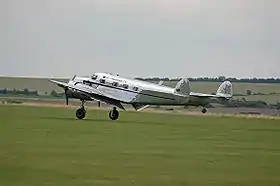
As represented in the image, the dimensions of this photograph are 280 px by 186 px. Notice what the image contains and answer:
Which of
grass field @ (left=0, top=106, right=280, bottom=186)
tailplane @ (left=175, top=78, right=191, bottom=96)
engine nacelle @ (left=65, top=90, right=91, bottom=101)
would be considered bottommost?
grass field @ (left=0, top=106, right=280, bottom=186)

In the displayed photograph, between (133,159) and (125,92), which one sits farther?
(125,92)

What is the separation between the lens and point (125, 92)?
50.3 metres

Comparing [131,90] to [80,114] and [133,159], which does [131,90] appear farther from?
[133,159]

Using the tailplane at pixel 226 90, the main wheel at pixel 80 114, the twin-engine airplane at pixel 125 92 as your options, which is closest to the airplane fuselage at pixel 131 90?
the twin-engine airplane at pixel 125 92

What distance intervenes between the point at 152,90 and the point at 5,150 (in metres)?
29.5

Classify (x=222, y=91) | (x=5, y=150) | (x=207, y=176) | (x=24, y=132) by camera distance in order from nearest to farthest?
(x=207, y=176) → (x=5, y=150) → (x=24, y=132) → (x=222, y=91)

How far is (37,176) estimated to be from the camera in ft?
50.0

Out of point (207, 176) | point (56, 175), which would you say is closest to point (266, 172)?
point (207, 176)

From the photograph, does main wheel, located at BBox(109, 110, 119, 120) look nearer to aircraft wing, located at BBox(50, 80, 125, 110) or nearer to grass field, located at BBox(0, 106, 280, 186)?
aircraft wing, located at BBox(50, 80, 125, 110)

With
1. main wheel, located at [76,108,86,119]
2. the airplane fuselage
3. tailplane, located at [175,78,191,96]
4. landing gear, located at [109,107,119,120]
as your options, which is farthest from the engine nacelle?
tailplane, located at [175,78,191,96]

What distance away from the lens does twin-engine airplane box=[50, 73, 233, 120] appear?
48219 mm

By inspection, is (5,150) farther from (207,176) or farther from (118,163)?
(207,176)

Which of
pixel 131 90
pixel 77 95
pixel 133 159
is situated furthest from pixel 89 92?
pixel 133 159

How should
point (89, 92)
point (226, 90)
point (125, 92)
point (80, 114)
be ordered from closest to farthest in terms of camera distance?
point (80, 114) < point (89, 92) < point (125, 92) < point (226, 90)
